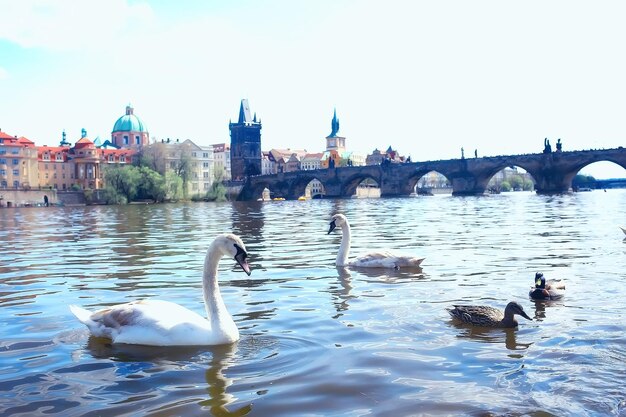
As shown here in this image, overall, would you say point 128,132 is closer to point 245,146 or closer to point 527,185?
point 245,146

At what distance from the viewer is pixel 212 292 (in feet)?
18.5

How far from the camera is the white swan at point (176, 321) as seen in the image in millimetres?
5488

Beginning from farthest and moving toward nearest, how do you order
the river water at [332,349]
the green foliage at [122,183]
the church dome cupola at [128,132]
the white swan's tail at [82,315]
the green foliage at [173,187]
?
the church dome cupola at [128,132]
the green foliage at [173,187]
the green foliage at [122,183]
the white swan's tail at [82,315]
the river water at [332,349]

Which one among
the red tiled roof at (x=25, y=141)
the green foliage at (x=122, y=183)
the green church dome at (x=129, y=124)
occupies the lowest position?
the green foliage at (x=122, y=183)

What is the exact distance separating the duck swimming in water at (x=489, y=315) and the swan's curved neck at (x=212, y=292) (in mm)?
2423

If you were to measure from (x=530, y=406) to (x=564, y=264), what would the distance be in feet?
24.3

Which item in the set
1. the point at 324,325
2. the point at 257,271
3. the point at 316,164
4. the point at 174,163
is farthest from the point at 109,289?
the point at 316,164

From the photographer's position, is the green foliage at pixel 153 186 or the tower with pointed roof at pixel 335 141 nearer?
the green foliage at pixel 153 186

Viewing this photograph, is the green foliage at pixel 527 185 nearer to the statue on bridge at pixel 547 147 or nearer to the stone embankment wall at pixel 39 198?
the statue on bridge at pixel 547 147

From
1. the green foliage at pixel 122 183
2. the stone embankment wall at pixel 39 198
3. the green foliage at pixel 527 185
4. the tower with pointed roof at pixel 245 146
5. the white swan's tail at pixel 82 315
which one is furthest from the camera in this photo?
the green foliage at pixel 527 185

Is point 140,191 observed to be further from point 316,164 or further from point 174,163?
point 316,164

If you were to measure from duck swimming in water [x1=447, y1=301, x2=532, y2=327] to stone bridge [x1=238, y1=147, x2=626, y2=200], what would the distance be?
75.9m

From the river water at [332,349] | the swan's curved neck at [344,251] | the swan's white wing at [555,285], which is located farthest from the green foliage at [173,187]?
the swan's white wing at [555,285]

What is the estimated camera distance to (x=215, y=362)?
509cm
